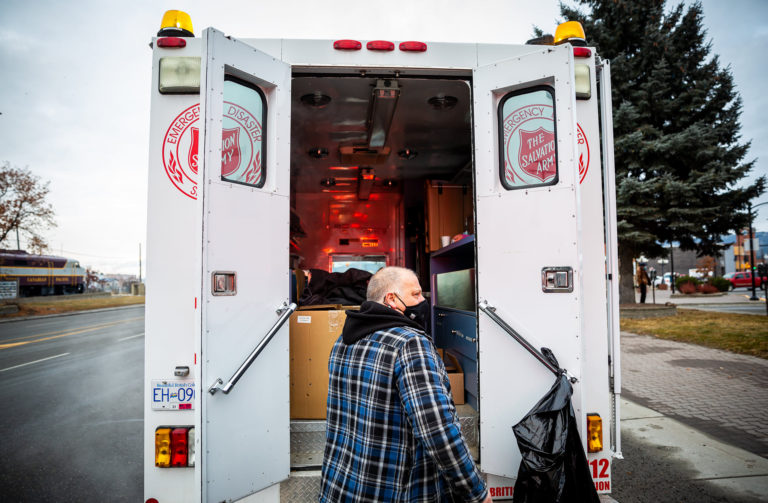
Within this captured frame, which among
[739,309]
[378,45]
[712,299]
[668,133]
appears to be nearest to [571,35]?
[378,45]

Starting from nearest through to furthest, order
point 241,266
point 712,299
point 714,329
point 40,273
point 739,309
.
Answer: point 241,266
point 714,329
point 739,309
point 712,299
point 40,273

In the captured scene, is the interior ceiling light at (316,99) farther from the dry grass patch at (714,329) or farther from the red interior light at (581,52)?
the dry grass patch at (714,329)

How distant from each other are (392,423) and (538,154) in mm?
1721

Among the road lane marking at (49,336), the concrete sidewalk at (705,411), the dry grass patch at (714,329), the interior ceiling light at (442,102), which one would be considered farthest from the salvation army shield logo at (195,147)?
the road lane marking at (49,336)

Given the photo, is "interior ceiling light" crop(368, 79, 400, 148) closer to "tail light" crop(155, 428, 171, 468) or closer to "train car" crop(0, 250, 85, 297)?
"tail light" crop(155, 428, 171, 468)

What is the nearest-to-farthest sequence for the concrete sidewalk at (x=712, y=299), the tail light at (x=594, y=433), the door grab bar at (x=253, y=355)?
1. the door grab bar at (x=253, y=355)
2. the tail light at (x=594, y=433)
3. the concrete sidewalk at (x=712, y=299)

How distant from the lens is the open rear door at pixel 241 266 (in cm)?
215

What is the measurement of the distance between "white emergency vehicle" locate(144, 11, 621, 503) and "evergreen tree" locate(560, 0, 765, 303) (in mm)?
13936

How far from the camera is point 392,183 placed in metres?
7.74

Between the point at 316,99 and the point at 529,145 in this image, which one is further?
the point at 316,99

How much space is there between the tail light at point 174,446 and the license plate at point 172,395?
4.4 inches

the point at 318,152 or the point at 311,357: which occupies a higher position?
the point at 318,152

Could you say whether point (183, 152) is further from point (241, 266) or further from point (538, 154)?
point (538, 154)

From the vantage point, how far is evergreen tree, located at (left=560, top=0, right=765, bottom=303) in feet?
49.1
